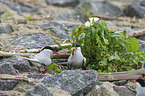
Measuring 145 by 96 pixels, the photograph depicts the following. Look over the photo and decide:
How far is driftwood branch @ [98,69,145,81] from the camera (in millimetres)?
2969

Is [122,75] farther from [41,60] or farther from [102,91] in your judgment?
[41,60]

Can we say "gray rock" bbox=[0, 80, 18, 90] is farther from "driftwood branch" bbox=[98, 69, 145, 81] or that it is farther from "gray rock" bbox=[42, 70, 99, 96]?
"driftwood branch" bbox=[98, 69, 145, 81]

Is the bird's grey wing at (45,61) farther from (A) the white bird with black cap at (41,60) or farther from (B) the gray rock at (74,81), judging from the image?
(B) the gray rock at (74,81)

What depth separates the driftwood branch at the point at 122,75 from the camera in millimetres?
2969

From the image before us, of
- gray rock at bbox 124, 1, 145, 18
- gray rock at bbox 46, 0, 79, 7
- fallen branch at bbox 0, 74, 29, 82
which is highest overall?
gray rock at bbox 46, 0, 79, 7

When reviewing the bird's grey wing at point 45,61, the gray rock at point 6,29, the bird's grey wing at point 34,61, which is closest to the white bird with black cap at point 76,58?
the bird's grey wing at point 45,61

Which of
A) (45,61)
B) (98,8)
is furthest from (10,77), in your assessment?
(98,8)

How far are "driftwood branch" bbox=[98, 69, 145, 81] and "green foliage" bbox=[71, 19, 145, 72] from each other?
23cm

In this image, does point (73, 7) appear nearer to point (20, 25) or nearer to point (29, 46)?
point (20, 25)

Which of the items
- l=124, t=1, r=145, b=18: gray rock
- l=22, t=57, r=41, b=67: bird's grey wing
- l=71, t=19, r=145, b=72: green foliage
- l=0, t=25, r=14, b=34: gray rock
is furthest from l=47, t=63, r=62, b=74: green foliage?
l=124, t=1, r=145, b=18: gray rock

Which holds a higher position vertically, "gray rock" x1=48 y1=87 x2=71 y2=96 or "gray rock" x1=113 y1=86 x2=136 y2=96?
"gray rock" x1=48 y1=87 x2=71 y2=96

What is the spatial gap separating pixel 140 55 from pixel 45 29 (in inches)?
97.3

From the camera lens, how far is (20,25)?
200 inches

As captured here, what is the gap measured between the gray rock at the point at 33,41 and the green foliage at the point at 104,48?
90cm
